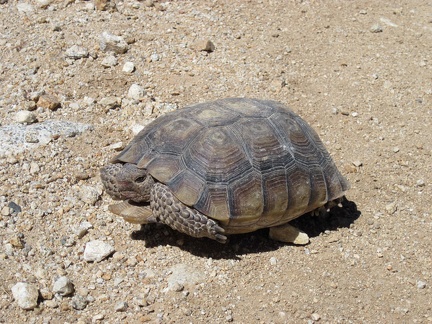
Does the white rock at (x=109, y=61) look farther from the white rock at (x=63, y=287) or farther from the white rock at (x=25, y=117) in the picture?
the white rock at (x=63, y=287)

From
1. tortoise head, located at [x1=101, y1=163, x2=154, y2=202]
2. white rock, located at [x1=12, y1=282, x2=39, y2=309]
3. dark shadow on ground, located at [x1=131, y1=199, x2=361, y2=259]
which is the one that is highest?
tortoise head, located at [x1=101, y1=163, x2=154, y2=202]

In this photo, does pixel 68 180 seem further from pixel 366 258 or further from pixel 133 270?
pixel 366 258

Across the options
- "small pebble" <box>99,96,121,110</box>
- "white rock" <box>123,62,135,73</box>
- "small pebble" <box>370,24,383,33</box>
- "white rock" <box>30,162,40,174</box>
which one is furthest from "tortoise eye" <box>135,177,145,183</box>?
"small pebble" <box>370,24,383,33</box>

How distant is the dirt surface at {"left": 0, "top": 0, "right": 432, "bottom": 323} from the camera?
13.2ft

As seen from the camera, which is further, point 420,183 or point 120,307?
point 420,183

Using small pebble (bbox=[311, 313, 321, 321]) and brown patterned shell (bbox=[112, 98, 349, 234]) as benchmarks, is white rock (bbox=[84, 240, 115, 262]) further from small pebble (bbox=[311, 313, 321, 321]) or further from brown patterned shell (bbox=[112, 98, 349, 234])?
small pebble (bbox=[311, 313, 321, 321])

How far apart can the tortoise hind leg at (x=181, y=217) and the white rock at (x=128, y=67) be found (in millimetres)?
2403

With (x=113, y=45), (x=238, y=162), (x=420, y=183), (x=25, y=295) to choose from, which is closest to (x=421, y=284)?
(x=420, y=183)

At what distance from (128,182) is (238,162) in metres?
0.82

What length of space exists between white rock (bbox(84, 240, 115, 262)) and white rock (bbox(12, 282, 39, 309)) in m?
0.48

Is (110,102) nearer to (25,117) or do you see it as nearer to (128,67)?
(128,67)

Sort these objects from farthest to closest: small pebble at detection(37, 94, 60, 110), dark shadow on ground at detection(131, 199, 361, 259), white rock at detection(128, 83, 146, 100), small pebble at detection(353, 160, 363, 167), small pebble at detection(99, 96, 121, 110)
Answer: white rock at detection(128, 83, 146, 100) < small pebble at detection(99, 96, 121, 110) < small pebble at detection(37, 94, 60, 110) < small pebble at detection(353, 160, 363, 167) < dark shadow on ground at detection(131, 199, 361, 259)

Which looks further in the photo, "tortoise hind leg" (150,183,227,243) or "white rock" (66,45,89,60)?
"white rock" (66,45,89,60)

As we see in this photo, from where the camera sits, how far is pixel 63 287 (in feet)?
12.7
